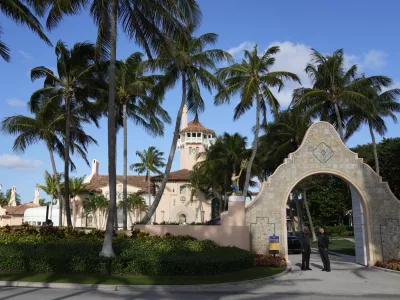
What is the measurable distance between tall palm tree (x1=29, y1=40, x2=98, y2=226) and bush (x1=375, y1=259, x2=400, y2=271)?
16.6 metres

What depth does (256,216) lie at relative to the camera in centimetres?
1920

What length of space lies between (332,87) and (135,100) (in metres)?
13.6

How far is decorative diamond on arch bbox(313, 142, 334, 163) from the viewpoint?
1930 centimetres

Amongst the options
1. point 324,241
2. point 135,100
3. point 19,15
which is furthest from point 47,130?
point 324,241

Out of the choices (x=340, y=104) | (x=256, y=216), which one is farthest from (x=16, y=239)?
(x=340, y=104)

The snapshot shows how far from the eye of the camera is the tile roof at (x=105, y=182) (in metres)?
59.1

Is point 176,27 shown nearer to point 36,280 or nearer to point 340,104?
point 36,280

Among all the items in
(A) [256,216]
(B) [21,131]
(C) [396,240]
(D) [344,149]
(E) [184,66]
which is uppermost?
(E) [184,66]

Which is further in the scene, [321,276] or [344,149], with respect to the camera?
[344,149]

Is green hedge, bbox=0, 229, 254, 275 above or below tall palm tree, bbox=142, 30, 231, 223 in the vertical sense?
below

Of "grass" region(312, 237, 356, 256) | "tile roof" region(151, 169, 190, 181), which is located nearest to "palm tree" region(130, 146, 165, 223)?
"tile roof" region(151, 169, 190, 181)

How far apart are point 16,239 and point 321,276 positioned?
13.7 meters

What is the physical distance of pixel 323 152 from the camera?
63.5 feet

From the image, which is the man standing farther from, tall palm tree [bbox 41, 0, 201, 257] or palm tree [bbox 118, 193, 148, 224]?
palm tree [bbox 118, 193, 148, 224]
